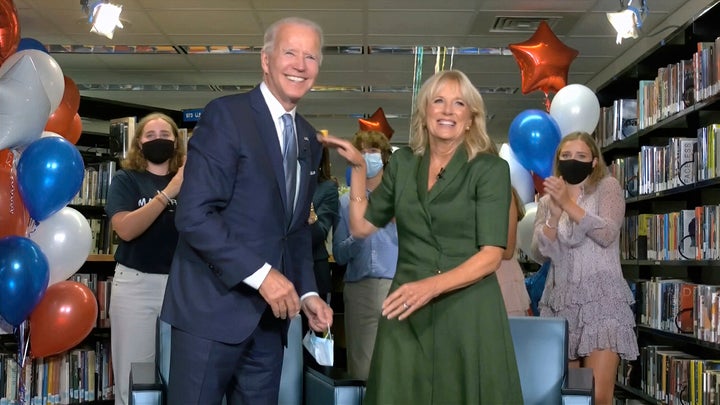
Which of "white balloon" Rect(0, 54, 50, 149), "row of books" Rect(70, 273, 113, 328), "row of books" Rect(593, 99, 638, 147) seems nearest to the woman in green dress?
"white balloon" Rect(0, 54, 50, 149)

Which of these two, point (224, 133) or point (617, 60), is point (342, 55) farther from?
point (224, 133)

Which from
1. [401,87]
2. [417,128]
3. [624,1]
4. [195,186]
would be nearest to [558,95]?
[624,1]

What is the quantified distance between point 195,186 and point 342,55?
6213 millimetres

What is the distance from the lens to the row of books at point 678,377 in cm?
389

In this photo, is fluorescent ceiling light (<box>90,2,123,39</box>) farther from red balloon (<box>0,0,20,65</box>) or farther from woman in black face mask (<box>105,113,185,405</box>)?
woman in black face mask (<box>105,113,185,405</box>)

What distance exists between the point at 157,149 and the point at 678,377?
2.88 meters

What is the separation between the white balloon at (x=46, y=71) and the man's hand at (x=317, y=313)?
1897 mm

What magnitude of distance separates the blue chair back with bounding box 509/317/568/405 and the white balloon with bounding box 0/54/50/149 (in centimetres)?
206

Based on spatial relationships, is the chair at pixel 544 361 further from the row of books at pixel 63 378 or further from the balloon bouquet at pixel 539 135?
the row of books at pixel 63 378

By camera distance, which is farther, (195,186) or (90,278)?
(90,278)

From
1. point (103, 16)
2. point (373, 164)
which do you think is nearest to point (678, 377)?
point (373, 164)

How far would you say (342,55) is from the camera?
791 cm

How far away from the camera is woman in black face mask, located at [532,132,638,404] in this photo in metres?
3.28

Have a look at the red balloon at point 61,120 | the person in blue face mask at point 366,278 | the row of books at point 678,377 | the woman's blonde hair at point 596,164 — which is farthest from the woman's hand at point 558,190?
the red balloon at point 61,120
